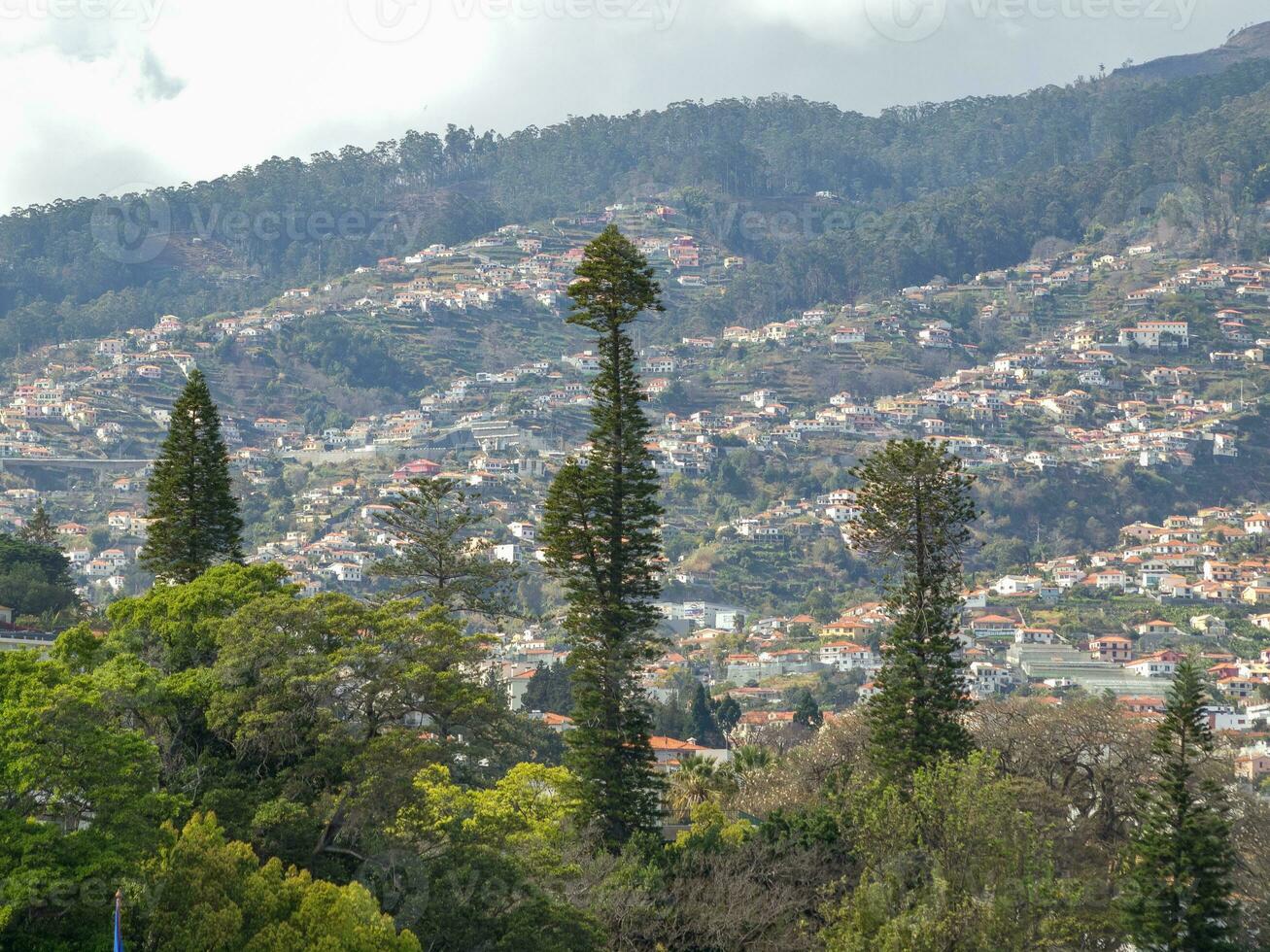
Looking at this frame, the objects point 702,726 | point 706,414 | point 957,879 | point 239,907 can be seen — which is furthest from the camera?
point 706,414

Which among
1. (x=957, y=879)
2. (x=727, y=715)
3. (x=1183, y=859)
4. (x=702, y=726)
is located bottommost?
(x=727, y=715)

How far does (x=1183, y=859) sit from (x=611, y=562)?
39.8 feet

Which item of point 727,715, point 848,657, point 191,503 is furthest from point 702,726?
point 191,503

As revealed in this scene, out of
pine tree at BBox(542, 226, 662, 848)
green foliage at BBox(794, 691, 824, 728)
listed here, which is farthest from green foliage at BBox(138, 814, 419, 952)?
green foliage at BBox(794, 691, 824, 728)

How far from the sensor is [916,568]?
3612 cm

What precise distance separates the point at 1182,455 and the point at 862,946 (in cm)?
14350

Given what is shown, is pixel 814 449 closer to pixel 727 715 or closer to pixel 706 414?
pixel 706 414

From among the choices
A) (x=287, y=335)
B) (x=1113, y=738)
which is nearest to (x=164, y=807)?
(x=1113, y=738)

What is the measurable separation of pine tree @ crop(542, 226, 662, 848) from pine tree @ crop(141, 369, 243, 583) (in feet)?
27.2

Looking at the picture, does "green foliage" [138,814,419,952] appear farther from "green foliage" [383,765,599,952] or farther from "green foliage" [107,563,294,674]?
"green foliage" [107,563,294,674]

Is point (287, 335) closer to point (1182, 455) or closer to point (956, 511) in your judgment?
point (1182, 455)

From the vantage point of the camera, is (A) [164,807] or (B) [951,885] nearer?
(A) [164,807]

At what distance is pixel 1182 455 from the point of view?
162m

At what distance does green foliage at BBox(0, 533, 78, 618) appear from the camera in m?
61.0
